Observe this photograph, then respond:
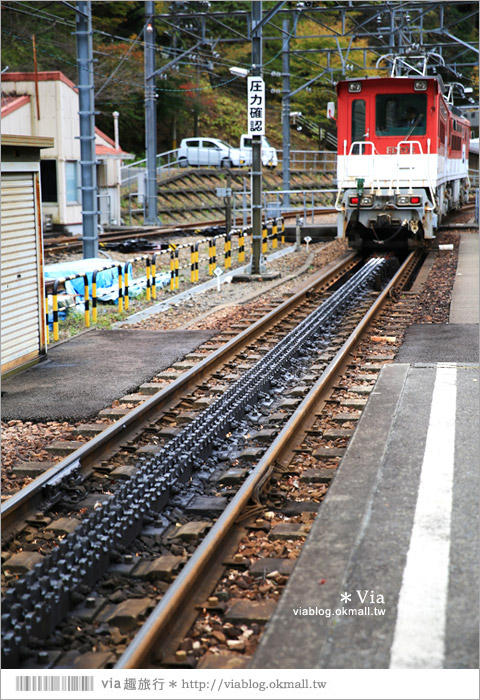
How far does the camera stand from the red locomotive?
18.6 m

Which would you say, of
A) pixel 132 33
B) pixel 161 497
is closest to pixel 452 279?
pixel 161 497

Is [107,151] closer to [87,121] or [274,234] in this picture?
[274,234]

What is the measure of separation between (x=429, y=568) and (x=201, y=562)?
4.04ft

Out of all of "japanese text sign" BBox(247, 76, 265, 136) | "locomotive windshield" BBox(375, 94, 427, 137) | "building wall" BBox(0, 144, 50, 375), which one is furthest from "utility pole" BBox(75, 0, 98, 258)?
"building wall" BBox(0, 144, 50, 375)

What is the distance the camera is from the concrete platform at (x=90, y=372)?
27.9 feet

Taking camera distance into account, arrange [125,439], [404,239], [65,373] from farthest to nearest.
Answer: [404,239] → [65,373] → [125,439]

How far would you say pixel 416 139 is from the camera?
739 inches

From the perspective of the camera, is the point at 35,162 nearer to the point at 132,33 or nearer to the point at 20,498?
the point at 20,498

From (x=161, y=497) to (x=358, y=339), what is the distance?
19.0 ft


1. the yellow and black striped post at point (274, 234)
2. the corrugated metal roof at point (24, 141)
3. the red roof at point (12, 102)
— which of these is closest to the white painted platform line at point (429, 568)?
the corrugated metal roof at point (24, 141)

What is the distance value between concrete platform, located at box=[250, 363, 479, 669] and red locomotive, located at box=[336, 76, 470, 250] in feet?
39.7

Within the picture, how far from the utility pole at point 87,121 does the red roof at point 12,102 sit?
9.16 m

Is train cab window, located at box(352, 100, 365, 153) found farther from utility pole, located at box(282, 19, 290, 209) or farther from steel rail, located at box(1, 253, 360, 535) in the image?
utility pole, located at box(282, 19, 290, 209)

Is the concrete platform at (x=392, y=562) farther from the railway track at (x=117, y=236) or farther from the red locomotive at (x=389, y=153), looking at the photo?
the railway track at (x=117, y=236)
